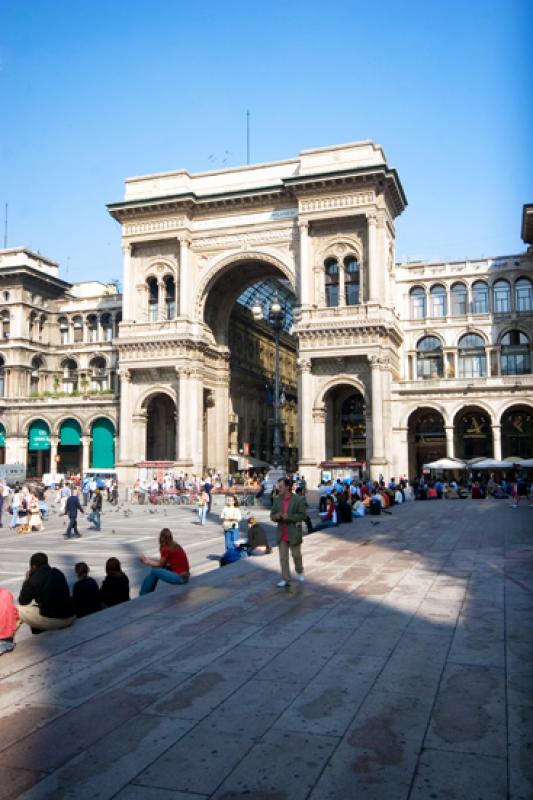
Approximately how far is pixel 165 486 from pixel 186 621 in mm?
32446

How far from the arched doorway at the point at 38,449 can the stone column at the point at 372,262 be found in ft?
106

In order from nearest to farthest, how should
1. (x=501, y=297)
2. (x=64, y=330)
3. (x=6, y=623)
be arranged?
(x=6, y=623), (x=501, y=297), (x=64, y=330)

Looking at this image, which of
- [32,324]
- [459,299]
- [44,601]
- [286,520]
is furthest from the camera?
[32,324]

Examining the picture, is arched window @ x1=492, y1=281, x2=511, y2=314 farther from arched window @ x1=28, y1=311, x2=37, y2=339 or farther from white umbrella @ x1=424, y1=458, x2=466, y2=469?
arched window @ x1=28, y1=311, x2=37, y2=339

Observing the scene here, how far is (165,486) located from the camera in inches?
1618

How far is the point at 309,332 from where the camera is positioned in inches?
1746

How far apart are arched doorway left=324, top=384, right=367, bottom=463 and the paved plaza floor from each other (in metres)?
35.2

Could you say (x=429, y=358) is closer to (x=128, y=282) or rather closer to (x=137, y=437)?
(x=137, y=437)

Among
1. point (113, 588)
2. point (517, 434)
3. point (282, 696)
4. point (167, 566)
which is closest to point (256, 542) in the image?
point (167, 566)

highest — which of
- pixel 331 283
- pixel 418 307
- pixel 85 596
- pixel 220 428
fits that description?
pixel 418 307

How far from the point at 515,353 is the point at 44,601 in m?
51.8

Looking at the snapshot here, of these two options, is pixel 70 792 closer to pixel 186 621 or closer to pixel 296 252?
pixel 186 621

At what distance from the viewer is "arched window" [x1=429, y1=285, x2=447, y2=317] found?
2263 inches

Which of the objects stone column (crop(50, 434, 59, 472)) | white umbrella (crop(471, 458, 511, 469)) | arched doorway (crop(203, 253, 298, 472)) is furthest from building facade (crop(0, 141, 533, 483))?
white umbrella (crop(471, 458, 511, 469))
